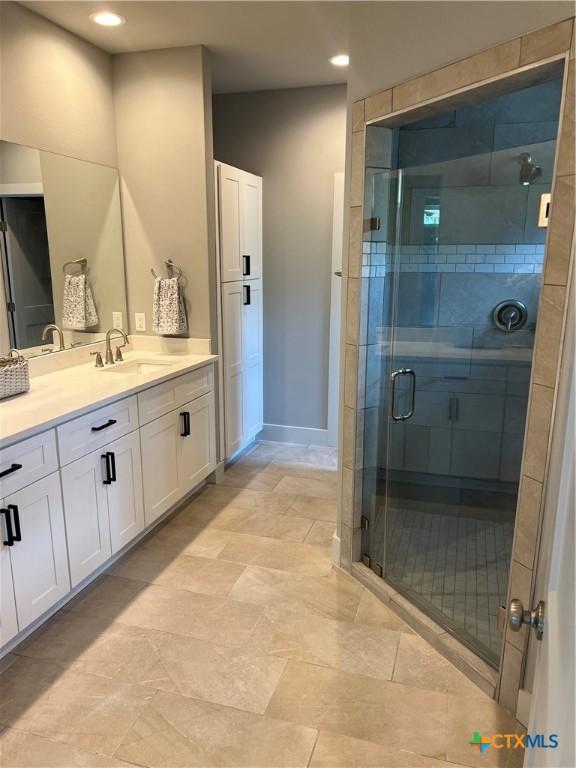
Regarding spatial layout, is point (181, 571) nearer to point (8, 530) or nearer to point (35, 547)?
point (35, 547)

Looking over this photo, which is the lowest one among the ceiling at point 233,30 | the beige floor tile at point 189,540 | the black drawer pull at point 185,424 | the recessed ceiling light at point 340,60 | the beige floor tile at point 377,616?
the beige floor tile at point 377,616

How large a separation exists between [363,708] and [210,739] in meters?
0.54

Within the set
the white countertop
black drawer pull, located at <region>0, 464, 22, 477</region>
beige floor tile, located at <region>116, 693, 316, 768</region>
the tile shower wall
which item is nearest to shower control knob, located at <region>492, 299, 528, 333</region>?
the tile shower wall

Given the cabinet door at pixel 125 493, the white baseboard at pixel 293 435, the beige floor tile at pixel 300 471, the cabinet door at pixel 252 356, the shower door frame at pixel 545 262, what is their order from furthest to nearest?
the white baseboard at pixel 293 435 < the cabinet door at pixel 252 356 < the beige floor tile at pixel 300 471 < the cabinet door at pixel 125 493 < the shower door frame at pixel 545 262

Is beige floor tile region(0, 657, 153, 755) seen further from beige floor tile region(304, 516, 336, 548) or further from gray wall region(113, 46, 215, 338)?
gray wall region(113, 46, 215, 338)

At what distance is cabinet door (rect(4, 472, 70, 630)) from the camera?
1.90 meters

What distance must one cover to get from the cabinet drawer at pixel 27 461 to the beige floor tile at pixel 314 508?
64.0 inches

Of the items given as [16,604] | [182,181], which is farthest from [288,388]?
[16,604]

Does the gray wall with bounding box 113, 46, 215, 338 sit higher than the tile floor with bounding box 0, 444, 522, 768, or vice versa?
the gray wall with bounding box 113, 46, 215, 338

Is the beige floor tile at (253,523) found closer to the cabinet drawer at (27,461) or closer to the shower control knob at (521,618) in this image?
the cabinet drawer at (27,461)

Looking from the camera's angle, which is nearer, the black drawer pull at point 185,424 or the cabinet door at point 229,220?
the black drawer pull at point 185,424

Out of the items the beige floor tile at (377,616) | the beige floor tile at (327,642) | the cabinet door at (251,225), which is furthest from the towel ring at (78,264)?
the beige floor tile at (377,616)

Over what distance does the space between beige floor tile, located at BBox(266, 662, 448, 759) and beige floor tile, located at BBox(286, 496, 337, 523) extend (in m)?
1.24

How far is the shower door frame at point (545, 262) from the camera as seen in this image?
4.78ft
